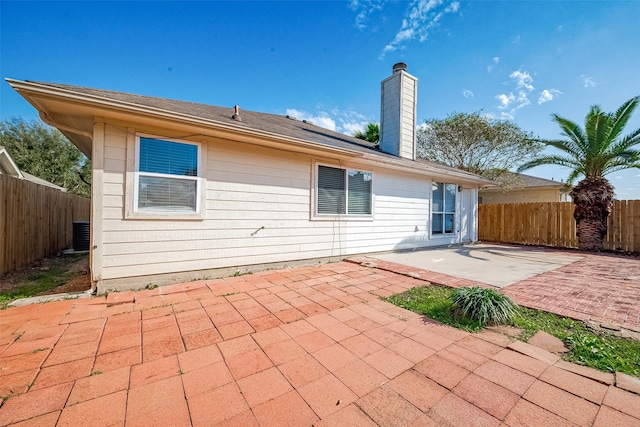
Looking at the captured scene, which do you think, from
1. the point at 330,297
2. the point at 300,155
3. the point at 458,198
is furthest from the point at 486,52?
the point at 330,297

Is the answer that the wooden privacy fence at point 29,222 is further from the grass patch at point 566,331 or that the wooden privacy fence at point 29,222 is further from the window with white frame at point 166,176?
the grass patch at point 566,331

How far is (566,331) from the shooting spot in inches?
102

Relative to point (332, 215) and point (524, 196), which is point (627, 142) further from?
point (332, 215)

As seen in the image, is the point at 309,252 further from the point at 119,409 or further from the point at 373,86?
the point at 373,86

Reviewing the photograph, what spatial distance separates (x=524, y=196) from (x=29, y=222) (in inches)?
931

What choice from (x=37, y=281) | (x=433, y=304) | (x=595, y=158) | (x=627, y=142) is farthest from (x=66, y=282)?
(x=627, y=142)

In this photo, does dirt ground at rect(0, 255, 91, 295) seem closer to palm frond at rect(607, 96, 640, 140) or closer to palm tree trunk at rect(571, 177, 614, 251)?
palm tree trunk at rect(571, 177, 614, 251)

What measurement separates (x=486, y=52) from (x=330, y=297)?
8.81 m

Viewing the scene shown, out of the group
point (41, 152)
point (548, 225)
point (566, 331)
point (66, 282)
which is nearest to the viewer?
point (566, 331)

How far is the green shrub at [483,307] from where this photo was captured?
2789 millimetres

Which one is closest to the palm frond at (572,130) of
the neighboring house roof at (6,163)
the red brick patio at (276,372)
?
the red brick patio at (276,372)

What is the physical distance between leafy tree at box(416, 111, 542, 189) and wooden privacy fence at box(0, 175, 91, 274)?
15.5 m

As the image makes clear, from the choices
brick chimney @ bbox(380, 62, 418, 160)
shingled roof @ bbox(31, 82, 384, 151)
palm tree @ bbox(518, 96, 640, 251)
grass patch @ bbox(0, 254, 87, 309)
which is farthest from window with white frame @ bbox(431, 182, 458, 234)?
grass patch @ bbox(0, 254, 87, 309)

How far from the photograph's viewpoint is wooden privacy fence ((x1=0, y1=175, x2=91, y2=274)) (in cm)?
466
